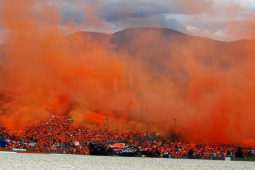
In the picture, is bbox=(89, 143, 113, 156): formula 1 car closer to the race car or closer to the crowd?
the race car

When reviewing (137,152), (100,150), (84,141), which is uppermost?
(84,141)

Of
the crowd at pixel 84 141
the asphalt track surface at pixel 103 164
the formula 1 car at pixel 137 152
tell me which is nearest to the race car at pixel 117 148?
the formula 1 car at pixel 137 152

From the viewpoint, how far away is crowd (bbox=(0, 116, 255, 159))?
4512 centimetres

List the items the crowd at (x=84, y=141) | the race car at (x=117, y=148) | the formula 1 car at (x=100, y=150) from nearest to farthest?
1. the formula 1 car at (x=100, y=150)
2. the race car at (x=117, y=148)
3. the crowd at (x=84, y=141)

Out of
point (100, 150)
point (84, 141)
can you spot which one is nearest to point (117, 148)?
point (100, 150)

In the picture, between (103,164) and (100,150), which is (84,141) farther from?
(103,164)

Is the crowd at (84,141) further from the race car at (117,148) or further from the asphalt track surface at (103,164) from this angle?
the asphalt track surface at (103,164)

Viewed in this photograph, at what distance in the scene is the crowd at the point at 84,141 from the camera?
45.1m

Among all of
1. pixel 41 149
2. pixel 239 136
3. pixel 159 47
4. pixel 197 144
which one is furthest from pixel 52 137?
pixel 159 47

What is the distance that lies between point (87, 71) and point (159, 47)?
10464cm

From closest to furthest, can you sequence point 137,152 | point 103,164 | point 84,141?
point 103,164 < point 137,152 < point 84,141

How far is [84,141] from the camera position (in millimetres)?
51062

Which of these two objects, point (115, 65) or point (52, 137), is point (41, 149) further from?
point (115, 65)

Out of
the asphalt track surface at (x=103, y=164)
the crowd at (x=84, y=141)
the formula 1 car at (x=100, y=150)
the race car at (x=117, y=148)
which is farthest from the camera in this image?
the crowd at (x=84, y=141)
